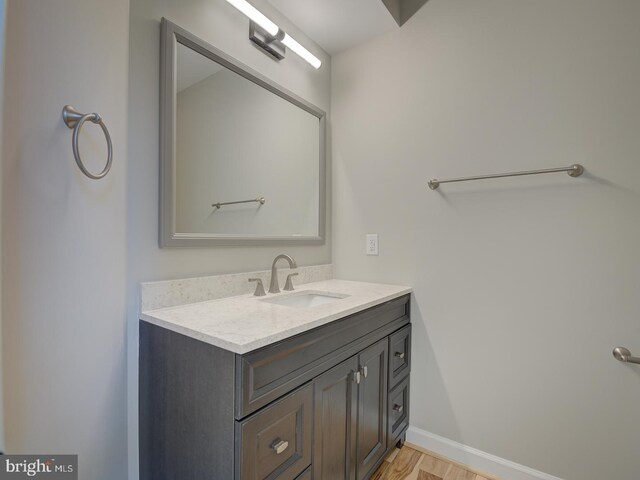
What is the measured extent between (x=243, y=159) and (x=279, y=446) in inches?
47.5

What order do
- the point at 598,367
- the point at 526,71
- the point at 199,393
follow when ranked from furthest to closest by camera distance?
the point at 526,71 < the point at 598,367 < the point at 199,393

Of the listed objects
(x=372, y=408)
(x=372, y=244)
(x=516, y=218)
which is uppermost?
(x=516, y=218)

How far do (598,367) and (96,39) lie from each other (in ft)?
7.20

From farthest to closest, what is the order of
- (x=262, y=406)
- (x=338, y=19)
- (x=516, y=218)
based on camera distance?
(x=338, y=19) → (x=516, y=218) → (x=262, y=406)

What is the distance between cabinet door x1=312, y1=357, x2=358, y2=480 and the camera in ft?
3.43

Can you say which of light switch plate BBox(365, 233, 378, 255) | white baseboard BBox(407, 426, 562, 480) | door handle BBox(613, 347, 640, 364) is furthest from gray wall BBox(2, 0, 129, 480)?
door handle BBox(613, 347, 640, 364)

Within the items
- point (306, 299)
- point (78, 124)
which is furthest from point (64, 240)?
point (306, 299)

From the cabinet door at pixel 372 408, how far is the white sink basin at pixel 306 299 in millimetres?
314

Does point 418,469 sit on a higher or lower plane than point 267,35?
lower

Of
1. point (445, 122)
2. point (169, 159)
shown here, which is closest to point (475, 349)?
point (445, 122)

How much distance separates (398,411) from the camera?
63.0 inches

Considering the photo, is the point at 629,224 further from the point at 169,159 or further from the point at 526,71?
the point at 169,159

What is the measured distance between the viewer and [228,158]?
143 centimetres

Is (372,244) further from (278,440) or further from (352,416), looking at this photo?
(278,440)
